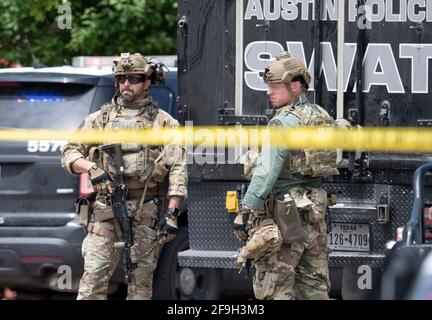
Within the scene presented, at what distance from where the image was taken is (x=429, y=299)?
19.0ft

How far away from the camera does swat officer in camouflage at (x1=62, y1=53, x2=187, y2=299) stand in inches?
368

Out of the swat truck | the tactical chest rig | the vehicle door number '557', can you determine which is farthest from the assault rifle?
the vehicle door number '557'

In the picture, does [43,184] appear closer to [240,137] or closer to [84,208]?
A: [84,208]

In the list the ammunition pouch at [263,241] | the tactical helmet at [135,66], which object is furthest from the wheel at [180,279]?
the ammunition pouch at [263,241]

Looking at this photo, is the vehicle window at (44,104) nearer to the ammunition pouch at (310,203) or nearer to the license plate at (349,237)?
the license plate at (349,237)

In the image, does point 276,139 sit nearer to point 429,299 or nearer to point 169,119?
point 169,119

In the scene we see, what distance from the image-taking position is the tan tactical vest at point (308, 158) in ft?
28.0

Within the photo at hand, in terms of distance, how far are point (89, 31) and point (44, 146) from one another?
14.6 feet

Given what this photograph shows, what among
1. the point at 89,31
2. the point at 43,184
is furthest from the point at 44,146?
the point at 89,31

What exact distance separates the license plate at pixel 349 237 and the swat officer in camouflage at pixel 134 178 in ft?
3.69

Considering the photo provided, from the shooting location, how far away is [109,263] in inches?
368

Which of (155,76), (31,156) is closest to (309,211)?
(155,76)
